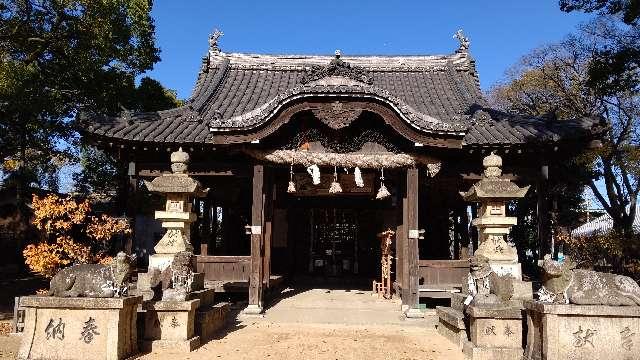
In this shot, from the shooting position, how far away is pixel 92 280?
23.0 ft

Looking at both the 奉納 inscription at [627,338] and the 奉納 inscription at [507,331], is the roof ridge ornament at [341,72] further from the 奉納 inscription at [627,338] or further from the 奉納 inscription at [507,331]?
the 奉納 inscription at [627,338]

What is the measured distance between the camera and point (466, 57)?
1803 centimetres

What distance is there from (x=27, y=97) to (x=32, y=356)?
10.3 m

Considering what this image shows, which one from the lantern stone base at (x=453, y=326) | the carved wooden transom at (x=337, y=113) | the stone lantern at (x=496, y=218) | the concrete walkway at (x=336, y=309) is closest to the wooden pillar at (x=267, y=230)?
the concrete walkway at (x=336, y=309)

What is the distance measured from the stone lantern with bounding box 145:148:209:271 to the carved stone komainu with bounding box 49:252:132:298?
199cm

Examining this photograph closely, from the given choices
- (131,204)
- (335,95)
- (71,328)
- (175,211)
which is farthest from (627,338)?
(131,204)

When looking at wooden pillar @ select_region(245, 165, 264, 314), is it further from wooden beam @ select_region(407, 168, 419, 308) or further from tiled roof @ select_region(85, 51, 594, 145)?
wooden beam @ select_region(407, 168, 419, 308)

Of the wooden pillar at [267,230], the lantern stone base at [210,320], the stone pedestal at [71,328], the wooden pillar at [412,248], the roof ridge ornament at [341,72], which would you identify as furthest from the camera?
the wooden pillar at [267,230]

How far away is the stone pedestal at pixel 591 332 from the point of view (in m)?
6.34

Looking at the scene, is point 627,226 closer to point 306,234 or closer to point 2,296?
point 306,234

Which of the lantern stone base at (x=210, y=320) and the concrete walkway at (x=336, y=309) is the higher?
the lantern stone base at (x=210, y=320)

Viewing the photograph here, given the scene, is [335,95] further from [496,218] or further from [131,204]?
[131,204]

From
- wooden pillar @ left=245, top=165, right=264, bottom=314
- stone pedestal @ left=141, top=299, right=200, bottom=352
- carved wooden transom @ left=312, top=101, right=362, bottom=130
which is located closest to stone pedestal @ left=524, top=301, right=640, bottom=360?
stone pedestal @ left=141, top=299, right=200, bottom=352

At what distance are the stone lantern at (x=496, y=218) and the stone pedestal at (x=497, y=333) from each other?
1.63 meters
